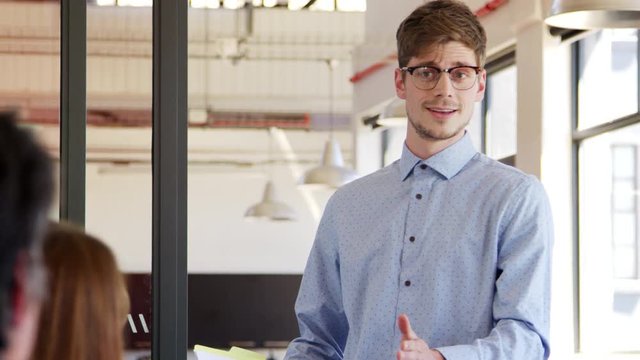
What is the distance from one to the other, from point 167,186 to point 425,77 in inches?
27.2

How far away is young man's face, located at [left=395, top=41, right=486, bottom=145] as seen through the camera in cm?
148

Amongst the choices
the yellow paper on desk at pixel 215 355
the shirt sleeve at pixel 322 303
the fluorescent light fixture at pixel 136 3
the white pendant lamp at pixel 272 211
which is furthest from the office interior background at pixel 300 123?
the white pendant lamp at pixel 272 211

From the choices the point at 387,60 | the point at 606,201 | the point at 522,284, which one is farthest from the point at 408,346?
the point at 387,60

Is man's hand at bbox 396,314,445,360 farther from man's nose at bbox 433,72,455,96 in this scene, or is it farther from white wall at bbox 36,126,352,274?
white wall at bbox 36,126,352,274

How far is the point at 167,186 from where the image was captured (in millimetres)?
2039

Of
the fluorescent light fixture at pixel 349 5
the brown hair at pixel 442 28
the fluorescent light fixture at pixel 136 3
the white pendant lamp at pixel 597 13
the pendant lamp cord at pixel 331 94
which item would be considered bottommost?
the brown hair at pixel 442 28

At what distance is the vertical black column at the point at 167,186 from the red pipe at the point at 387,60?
5.20 m

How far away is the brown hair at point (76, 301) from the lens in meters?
0.79

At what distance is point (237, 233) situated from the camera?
1549 centimetres

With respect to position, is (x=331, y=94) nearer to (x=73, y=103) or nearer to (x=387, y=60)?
(x=387, y=60)

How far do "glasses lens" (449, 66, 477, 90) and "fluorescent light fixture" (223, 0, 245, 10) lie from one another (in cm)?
1341

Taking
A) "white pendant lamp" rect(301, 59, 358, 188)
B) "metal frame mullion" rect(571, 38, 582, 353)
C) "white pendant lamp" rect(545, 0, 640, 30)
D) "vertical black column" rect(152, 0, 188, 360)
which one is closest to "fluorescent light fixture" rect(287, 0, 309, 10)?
"white pendant lamp" rect(301, 59, 358, 188)

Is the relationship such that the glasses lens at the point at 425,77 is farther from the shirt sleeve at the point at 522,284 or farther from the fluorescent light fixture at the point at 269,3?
the fluorescent light fixture at the point at 269,3

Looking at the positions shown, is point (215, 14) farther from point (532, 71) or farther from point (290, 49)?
point (532, 71)
